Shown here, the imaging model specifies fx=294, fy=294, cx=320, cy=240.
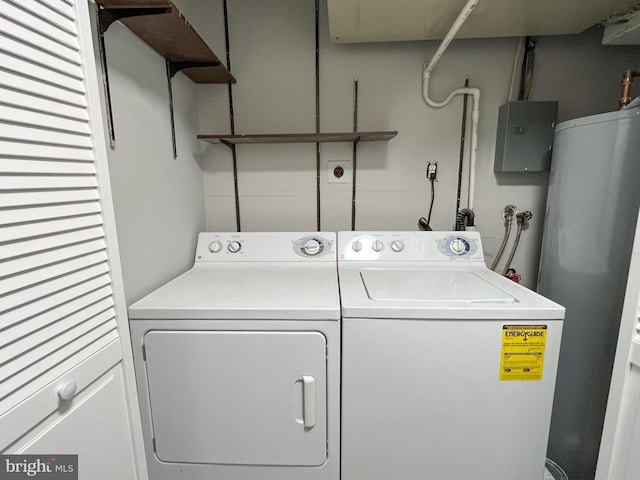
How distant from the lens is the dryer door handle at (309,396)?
1098 millimetres

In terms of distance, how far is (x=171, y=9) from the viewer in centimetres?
105

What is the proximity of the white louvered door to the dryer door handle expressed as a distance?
585mm

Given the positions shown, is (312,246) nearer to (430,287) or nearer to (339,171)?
(339,171)

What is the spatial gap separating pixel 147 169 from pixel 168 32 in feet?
1.86

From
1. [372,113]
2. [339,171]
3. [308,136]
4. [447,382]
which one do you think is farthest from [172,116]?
[447,382]

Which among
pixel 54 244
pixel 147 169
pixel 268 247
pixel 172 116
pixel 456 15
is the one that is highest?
pixel 456 15

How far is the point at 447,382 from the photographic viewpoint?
3.59 ft

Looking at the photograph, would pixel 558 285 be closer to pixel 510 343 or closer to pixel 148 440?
pixel 510 343

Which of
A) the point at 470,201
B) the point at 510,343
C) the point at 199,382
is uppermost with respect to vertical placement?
the point at 470,201

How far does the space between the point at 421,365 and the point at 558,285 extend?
2.88 ft

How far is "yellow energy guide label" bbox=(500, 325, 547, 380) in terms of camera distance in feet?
3.43

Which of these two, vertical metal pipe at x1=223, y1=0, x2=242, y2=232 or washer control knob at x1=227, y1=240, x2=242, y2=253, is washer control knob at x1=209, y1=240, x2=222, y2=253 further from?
vertical metal pipe at x1=223, y1=0, x2=242, y2=232

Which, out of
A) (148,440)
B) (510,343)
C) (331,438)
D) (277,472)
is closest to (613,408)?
(510,343)

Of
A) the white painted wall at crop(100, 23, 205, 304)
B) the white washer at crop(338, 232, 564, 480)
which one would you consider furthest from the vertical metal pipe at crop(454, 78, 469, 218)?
the white painted wall at crop(100, 23, 205, 304)
